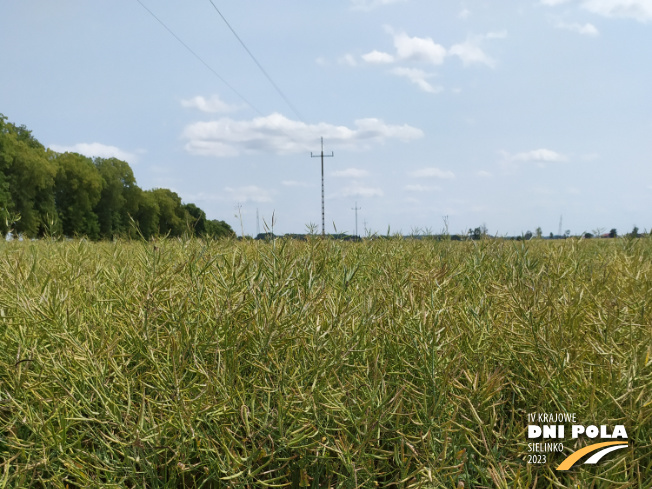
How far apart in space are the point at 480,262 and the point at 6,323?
3122mm

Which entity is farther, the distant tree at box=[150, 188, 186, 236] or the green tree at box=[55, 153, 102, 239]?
the distant tree at box=[150, 188, 186, 236]

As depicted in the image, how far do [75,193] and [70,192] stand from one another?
0.43m

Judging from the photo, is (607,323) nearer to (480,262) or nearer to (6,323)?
(480,262)

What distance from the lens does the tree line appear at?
37.7 metres

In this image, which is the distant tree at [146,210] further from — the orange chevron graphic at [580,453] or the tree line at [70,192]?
the orange chevron graphic at [580,453]

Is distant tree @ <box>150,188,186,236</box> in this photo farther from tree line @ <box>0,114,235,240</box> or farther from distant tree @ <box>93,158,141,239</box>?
distant tree @ <box>93,158,141,239</box>

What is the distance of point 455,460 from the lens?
1832 mm

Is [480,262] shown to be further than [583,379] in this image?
Yes

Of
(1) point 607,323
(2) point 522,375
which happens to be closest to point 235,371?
(2) point 522,375

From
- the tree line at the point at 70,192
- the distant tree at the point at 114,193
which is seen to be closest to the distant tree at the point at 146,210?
the tree line at the point at 70,192

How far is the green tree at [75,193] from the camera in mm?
48000

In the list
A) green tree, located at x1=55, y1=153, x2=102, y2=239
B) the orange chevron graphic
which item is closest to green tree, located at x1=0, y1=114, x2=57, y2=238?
green tree, located at x1=55, y1=153, x2=102, y2=239

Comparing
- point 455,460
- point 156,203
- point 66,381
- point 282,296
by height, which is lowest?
point 455,460

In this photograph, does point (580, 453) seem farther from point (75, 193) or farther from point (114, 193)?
point (114, 193)
